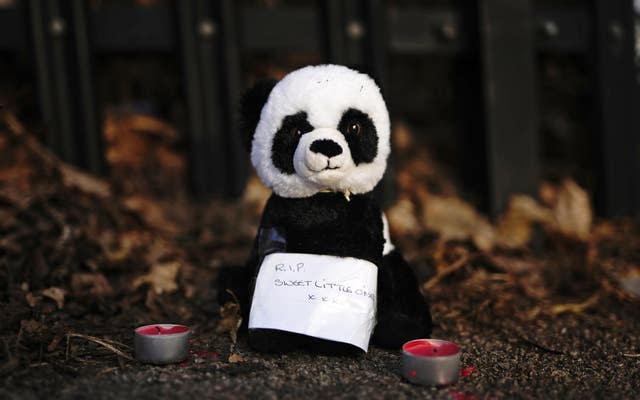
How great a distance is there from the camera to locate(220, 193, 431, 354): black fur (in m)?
1.64

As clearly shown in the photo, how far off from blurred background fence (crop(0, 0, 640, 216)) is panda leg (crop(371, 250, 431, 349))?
1.15m

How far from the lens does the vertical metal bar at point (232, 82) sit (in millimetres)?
2781

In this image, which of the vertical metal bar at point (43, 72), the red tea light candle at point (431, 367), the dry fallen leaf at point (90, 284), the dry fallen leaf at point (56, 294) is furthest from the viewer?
the vertical metal bar at point (43, 72)

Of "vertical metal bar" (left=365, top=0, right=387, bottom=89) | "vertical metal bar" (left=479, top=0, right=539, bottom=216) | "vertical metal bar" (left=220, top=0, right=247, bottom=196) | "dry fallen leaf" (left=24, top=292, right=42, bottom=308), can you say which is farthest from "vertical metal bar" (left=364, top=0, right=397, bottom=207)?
"dry fallen leaf" (left=24, top=292, right=42, bottom=308)

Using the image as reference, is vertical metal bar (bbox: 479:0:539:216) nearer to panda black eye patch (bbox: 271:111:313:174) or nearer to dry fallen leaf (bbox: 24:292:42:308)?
panda black eye patch (bbox: 271:111:313:174)

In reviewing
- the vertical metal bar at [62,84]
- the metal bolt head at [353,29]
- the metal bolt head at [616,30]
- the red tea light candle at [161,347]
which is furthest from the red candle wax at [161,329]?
the metal bolt head at [616,30]

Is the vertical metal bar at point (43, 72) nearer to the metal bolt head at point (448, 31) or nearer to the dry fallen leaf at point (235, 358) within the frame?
the dry fallen leaf at point (235, 358)

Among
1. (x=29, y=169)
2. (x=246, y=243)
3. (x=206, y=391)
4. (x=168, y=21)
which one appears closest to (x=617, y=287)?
(x=246, y=243)

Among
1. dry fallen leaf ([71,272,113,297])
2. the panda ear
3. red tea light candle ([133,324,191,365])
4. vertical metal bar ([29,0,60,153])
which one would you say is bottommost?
red tea light candle ([133,324,191,365])

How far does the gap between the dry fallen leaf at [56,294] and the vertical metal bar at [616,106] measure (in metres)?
2.43

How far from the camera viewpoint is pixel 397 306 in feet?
5.67

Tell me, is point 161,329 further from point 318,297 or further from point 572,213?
point 572,213

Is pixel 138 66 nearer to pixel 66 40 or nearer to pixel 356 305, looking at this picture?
pixel 66 40

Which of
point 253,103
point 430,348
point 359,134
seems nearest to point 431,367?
point 430,348
